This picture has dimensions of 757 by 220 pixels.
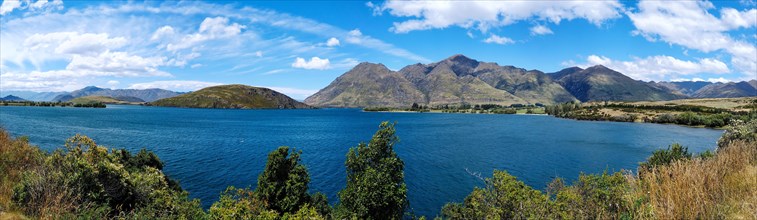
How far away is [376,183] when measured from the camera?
109ft

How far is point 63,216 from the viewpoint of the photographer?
15758 mm

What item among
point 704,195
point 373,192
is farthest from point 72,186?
point 704,195

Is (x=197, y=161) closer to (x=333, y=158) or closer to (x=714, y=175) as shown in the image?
(x=333, y=158)

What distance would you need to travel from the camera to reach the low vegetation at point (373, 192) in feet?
36.6

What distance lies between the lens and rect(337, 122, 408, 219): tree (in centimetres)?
3331

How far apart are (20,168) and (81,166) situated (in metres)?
3.56

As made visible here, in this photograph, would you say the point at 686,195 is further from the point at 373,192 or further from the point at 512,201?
the point at 373,192

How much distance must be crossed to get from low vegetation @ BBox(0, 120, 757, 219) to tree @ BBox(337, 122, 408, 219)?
3.9 inches

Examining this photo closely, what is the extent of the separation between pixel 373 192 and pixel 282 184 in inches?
442

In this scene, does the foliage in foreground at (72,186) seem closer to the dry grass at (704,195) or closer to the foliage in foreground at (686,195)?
the foliage in foreground at (686,195)

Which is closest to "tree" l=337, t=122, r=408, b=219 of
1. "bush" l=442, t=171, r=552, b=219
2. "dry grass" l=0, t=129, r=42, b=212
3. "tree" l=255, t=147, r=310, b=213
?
"tree" l=255, t=147, r=310, b=213

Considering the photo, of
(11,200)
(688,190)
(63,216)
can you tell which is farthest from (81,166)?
(688,190)

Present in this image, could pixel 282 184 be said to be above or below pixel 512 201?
below

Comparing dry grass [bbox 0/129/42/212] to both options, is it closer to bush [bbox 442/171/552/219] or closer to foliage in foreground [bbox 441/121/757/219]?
bush [bbox 442/171/552/219]
